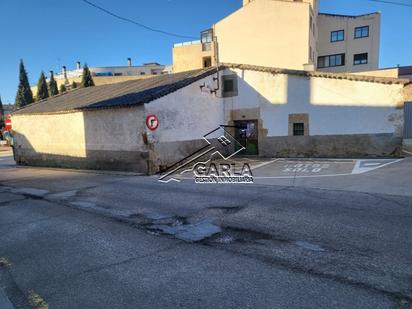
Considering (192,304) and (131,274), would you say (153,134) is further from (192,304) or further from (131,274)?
(192,304)

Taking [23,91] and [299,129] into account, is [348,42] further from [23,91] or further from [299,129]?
[23,91]

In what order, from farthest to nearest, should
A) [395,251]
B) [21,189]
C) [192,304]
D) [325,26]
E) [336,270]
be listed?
[325,26]
[21,189]
[395,251]
[336,270]
[192,304]

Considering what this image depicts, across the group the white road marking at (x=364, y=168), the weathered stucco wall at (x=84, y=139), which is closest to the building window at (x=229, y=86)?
the weathered stucco wall at (x=84, y=139)

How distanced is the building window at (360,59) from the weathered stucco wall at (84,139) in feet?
103

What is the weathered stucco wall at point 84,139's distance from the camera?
12844 mm

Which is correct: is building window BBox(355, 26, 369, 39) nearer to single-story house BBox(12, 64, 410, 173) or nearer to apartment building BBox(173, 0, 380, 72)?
apartment building BBox(173, 0, 380, 72)

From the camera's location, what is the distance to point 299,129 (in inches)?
580

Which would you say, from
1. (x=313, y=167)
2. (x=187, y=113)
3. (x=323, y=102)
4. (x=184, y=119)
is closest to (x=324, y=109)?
(x=323, y=102)

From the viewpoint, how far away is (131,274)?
3.79 metres

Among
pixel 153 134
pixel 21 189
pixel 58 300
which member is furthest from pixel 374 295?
pixel 21 189

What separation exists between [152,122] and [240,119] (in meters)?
5.88

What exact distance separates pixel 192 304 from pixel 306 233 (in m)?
2.67

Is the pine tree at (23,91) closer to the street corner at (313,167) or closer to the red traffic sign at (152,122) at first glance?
the red traffic sign at (152,122)

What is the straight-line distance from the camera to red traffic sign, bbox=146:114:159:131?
1222 centimetres
